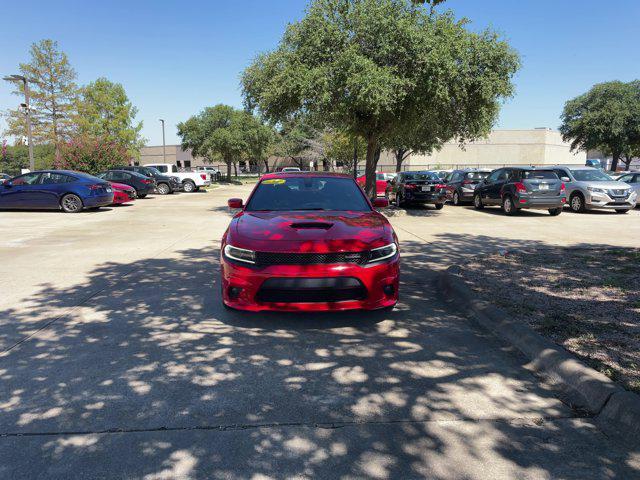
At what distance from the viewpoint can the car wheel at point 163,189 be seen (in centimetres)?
2883

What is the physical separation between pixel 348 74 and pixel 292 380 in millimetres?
12432

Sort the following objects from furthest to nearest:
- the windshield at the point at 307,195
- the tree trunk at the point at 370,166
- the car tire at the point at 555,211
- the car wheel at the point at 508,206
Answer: the tree trunk at the point at 370,166, the car wheel at the point at 508,206, the car tire at the point at 555,211, the windshield at the point at 307,195

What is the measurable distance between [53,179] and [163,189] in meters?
12.2

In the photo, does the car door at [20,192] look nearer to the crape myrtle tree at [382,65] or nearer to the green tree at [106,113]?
the crape myrtle tree at [382,65]

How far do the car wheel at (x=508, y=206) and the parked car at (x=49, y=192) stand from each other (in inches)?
578

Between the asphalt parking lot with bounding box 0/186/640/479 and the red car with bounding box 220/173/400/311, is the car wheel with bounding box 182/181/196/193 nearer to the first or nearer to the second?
the asphalt parking lot with bounding box 0/186/640/479

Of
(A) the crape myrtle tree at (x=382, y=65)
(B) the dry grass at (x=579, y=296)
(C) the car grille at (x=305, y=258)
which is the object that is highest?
(A) the crape myrtle tree at (x=382, y=65)

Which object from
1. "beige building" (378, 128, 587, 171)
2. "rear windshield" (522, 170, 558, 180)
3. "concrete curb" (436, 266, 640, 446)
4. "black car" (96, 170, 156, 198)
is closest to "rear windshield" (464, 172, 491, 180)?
"rear windshield" (522, 170, 558, 180)

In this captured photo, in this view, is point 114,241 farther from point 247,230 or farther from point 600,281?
point 600,281

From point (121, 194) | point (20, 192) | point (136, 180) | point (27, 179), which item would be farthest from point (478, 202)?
point (136, 180)

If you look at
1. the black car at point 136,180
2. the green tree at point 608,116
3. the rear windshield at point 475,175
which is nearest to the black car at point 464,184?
the rear windshield at point 475,175

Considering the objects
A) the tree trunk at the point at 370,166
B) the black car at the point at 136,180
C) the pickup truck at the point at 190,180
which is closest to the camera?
the tree trunk at the point at 370,166

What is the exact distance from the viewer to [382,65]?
1537 centimetres

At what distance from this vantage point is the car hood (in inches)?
183
